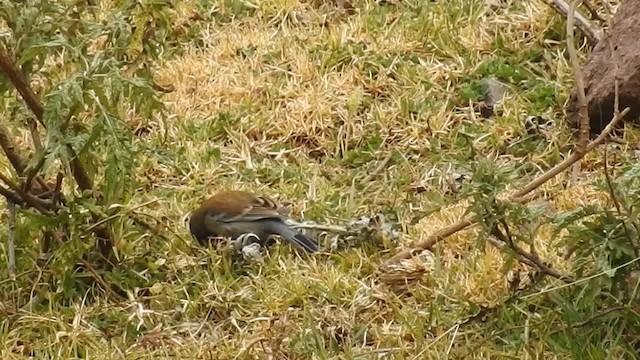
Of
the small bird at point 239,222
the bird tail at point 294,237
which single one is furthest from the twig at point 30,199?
the bird tail at point 294,237

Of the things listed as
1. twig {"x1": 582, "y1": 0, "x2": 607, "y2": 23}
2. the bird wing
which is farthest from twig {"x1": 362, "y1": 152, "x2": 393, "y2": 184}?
twig {"x1": 582, "y1": 0, "x2": 607, "y2": 23}

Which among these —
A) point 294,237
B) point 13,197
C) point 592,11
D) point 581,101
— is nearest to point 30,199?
point 13,197

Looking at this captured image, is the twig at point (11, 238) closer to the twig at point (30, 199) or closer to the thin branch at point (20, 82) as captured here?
the twig at point (30, 199)

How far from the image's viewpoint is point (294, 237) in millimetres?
3605

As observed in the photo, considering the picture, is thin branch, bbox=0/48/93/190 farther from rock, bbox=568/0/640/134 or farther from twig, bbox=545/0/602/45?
twig, bbox=545/0/602/45

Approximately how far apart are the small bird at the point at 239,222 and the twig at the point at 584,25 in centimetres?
165

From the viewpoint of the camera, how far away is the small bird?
3.61m

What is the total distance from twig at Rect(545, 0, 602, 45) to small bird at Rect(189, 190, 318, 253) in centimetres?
165

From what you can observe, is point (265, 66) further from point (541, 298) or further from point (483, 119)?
point (541, 298)

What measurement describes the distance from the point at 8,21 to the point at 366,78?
78.8 inches

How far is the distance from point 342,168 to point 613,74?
3.34ft

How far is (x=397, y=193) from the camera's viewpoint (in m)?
4.02

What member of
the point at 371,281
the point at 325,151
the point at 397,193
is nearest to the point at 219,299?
the point at 371,281

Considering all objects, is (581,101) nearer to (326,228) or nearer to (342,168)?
(326,228)
